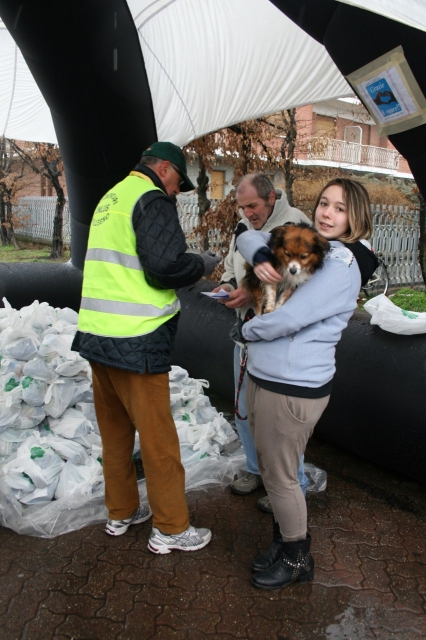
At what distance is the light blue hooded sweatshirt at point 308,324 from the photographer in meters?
2.25

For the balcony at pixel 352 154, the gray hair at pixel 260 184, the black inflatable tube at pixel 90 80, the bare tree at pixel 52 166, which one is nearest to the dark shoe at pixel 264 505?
the gray hair at pixel 260 184

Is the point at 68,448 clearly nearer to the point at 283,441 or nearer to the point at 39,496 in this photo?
the point at 39,496

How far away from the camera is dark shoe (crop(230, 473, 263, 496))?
3477mm

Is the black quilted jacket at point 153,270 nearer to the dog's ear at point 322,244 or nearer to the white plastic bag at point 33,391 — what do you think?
the dog's ear at point 322,244

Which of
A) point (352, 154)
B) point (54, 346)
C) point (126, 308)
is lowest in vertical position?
point (54, 346)

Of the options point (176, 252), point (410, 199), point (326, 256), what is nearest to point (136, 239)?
point (176, 252)

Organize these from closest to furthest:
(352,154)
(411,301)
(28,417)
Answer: (28,417) < (411,301) < (352,154)

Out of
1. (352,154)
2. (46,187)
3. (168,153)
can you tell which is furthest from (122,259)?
(46,187)

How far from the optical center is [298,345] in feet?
7.55

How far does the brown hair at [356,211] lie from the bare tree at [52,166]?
13596 mm

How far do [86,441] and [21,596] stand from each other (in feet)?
4.11

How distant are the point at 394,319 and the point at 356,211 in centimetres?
135

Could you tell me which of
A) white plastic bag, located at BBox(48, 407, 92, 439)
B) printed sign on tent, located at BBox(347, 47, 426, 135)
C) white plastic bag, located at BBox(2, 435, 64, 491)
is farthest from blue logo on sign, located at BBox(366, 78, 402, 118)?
white plastic bag, located at BBox(2, 435, 64, 491)

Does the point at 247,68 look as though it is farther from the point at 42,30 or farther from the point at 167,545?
the point at 167,545
